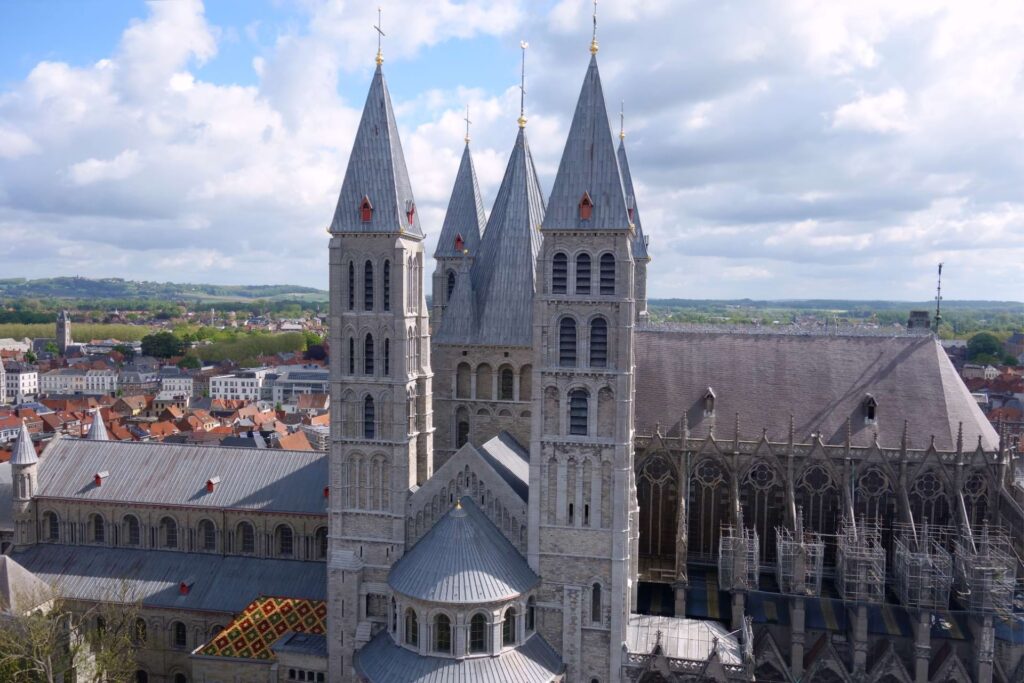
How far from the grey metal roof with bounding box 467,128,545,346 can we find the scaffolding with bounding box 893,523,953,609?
24.0 m

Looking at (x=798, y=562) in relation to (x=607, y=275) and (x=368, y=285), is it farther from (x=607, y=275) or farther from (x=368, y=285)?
(x=368, y=285)

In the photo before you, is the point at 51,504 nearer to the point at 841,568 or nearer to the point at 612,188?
the point at 612,188

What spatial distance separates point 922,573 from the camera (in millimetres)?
42406

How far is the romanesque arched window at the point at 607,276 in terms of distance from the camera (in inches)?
1598

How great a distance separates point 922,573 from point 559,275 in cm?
2447

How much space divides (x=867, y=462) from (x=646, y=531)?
13730mm

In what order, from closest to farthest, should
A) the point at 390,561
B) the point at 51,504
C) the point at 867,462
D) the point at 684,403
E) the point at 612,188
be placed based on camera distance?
1. the point at 612,188
2. the point at 390,561
3. the point at 867,462
4. the point at 684,403
5. the point at 51,504

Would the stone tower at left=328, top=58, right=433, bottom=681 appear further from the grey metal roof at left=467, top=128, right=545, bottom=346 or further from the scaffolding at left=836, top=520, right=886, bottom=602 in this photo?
the scaffolding at left=836, top=520, right=886, bottom=602

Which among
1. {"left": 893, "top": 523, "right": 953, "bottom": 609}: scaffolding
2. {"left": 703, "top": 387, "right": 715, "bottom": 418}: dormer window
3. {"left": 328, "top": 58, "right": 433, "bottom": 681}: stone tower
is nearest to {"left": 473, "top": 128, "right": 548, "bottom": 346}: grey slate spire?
{"left": 328, "top": 58, "right": 433, "bottom": 681}: stone tower

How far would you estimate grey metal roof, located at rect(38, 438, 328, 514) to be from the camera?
178ft

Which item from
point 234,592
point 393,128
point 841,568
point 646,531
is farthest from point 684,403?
point 234,592

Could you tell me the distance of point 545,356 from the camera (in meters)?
41.2

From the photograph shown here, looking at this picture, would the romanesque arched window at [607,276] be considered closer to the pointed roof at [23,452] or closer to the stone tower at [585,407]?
the stone tower at [585,407]

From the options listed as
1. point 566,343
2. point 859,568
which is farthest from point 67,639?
point 859,568
